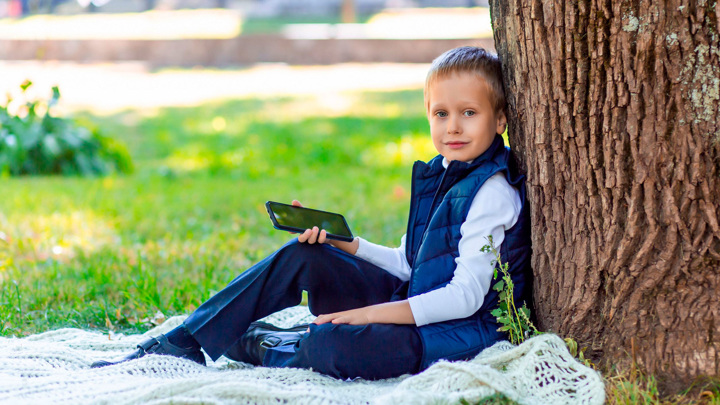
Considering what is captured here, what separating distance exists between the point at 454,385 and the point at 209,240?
113 inches

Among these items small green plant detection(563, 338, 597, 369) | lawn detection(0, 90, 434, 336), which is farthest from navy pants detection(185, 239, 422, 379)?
lawn detection(0, 90, 434, 336)

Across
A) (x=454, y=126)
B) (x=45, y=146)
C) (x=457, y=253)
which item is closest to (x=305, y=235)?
(x=457, y=253)

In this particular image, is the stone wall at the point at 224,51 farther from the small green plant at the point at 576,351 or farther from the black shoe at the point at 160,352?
the small green plant at the point at 576,351

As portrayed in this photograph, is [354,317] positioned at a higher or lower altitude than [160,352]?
higher

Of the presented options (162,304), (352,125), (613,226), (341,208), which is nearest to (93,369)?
(162,304)

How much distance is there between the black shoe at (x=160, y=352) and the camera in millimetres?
2924

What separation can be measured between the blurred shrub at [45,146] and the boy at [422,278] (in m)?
4.79

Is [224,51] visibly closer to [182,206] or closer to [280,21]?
Result: [280,21]

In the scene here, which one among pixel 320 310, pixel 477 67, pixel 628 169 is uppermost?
pixel 477 67

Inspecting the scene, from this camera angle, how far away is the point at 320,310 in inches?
119

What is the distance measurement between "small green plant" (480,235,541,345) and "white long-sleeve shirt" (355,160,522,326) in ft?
0.11

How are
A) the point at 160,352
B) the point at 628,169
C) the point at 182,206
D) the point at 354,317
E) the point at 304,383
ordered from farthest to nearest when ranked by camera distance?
the point at 182,206
the point at 160,352
the point at 354,317
the point at 304,383
the point at 628,169

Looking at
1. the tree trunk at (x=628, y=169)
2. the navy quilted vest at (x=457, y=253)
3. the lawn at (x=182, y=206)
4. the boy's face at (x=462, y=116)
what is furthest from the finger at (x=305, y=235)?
Result: the lawn at (x=182, y=206)

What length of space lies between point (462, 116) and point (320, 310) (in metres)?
0.90
